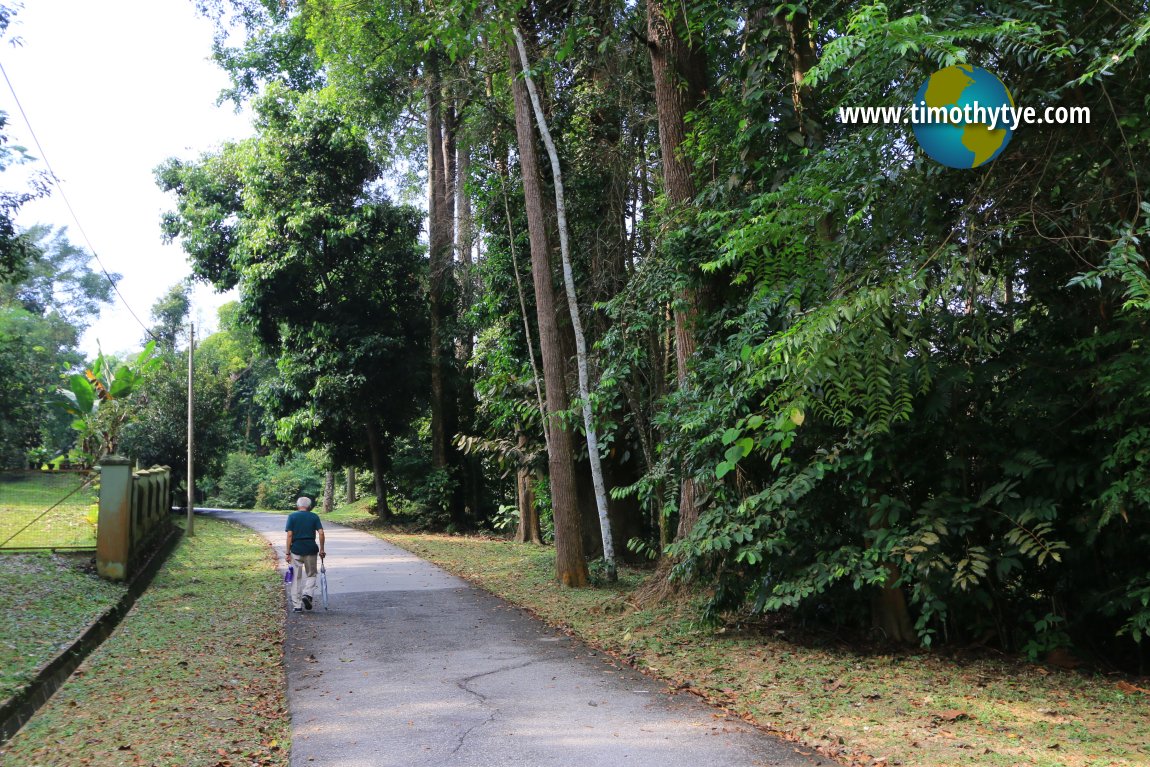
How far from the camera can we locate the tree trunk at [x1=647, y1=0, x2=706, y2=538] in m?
11.2

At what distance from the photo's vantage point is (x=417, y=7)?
17891mm

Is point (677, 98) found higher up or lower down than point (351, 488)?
higher up

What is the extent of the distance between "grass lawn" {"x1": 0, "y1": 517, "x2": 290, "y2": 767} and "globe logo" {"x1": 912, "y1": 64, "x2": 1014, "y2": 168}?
6861mm

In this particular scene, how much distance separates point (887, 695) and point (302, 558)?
299 inches

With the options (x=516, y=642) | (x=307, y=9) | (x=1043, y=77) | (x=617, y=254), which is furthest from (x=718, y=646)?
(x=307, y=9)

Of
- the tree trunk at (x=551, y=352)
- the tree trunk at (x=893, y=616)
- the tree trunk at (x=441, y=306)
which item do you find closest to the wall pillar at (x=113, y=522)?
the tree trunk at (x=551, y=352)

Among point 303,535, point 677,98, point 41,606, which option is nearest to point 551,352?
point 677,98

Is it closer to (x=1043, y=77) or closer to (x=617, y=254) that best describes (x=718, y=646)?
(x=1043, y=77)

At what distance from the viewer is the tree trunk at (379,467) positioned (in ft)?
92.3

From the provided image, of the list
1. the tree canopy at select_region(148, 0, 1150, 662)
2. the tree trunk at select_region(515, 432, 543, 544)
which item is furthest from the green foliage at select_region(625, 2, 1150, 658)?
the tree trunk at select_region(515, 432, 543, 544)

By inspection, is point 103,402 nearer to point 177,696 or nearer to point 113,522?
point 113,522

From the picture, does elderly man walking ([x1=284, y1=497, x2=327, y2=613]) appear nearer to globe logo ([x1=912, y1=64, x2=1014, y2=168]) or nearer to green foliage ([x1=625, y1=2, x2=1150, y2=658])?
green foliage ([x1=625, y1=2, x2=1150, y2=658])

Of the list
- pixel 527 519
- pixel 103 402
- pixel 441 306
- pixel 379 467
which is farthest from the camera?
pixel 103 402

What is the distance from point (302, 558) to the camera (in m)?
11.9
